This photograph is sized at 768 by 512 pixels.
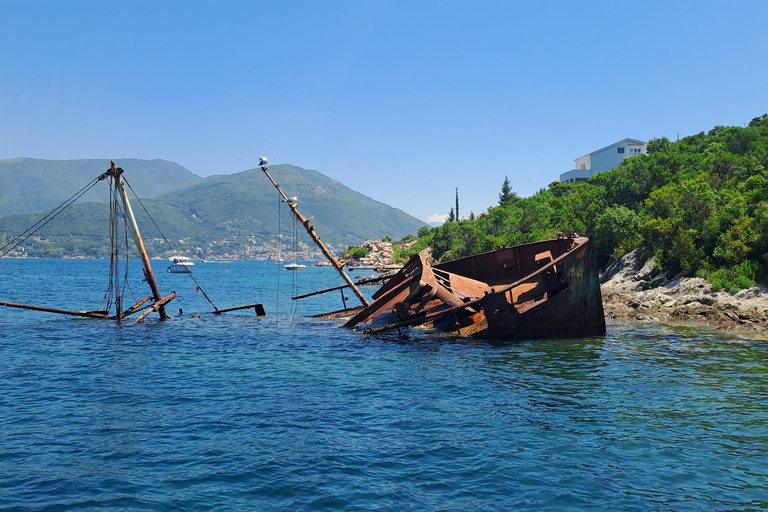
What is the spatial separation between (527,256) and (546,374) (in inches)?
427

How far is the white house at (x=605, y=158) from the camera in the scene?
10019 cm

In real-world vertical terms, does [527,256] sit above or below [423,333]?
above

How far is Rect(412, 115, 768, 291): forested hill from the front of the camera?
31.1 meters

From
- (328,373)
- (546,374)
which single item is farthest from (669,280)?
(328,373)

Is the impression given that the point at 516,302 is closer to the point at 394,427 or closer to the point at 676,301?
the point at 394,427

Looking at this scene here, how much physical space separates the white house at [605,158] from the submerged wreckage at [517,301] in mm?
82534

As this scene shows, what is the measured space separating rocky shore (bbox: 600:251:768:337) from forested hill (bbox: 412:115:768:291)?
80 cm

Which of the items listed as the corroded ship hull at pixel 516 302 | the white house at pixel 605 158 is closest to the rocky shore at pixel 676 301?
the corroded ship hull at pixel 516 302

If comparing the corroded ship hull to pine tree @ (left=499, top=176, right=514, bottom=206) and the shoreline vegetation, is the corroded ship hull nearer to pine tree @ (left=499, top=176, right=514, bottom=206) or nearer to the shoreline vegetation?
the shoreline vegetation

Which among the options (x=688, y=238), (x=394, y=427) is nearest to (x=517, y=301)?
(x=394, y=427)

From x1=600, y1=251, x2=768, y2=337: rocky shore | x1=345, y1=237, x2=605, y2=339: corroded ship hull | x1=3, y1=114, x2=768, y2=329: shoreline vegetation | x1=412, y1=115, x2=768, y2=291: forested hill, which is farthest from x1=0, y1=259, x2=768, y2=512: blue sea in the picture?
x1=412, y1=115, x2=768, y2=291: forested hill

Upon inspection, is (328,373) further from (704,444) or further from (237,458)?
(704,444)

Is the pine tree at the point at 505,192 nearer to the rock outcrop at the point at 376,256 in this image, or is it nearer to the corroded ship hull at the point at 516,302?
the rock outcrop at the point at 376,256

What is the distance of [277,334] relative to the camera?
28703mm
